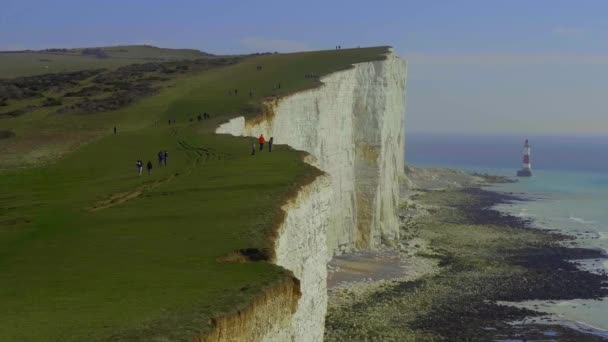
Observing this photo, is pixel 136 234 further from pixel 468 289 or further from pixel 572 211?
pixel 572 211

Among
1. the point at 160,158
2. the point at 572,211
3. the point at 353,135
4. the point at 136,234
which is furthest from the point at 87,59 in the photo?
the point at 136,234

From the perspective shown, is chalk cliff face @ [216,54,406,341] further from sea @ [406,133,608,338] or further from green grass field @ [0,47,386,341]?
sea @ [406,133,608,338]

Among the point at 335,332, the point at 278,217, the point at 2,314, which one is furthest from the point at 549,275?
the point at 2,314

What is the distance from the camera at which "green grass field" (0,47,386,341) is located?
9.54m

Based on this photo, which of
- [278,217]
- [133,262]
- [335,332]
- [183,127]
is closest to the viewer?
[133,262]

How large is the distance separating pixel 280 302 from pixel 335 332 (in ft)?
53.9

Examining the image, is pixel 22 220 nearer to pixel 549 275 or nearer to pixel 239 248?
pixel 239 248

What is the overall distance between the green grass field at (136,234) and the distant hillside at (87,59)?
5351 centimetres

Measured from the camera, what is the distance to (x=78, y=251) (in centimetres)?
1328

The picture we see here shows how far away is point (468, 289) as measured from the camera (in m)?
35.3

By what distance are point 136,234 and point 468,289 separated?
24.0 meters

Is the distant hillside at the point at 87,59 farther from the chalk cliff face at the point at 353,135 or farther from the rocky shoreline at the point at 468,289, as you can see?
the rocky shoreline at the point at 468,289

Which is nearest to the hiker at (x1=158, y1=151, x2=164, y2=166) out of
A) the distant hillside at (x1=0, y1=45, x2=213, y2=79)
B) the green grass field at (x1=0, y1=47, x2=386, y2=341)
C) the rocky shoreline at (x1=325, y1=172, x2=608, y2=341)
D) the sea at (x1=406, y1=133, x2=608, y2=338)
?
the green grass field at (x1=0, y1=47, x2=386, y2=341)

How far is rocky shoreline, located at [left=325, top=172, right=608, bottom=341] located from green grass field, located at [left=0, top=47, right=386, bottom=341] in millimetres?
8198
